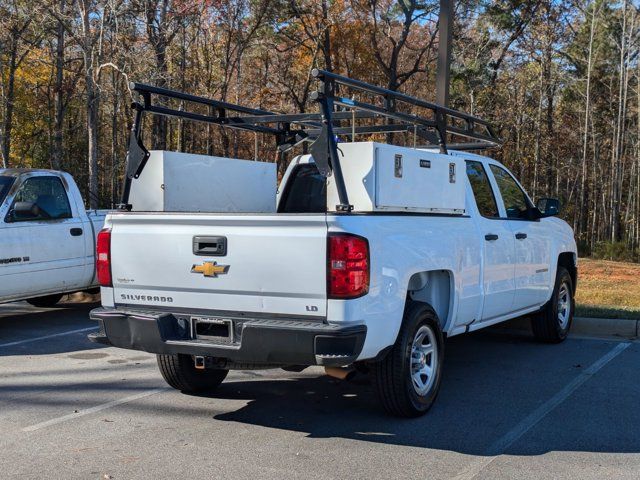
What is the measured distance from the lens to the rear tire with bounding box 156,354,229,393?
19.7ft

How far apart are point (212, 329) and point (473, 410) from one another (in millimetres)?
2211

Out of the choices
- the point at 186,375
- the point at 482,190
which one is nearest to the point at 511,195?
the point at 482,190

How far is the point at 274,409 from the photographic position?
584 cm

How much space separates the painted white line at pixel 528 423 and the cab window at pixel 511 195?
169cm

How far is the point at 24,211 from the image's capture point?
9.41 m

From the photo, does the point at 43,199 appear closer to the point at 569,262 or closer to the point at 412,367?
the point at 412,367

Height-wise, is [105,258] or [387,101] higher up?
[387,101]

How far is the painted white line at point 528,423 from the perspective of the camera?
14.8 ft

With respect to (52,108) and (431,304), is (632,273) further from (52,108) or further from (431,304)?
(52,108)

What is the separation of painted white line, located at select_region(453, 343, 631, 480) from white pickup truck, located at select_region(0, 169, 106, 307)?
21.8ft

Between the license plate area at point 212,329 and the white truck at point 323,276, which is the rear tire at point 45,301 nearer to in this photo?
the white truck at point 323,276

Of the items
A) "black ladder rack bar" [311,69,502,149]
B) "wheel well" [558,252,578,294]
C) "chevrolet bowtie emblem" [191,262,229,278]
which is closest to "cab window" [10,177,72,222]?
"chevrolet bowtie emblem" [191,262,229,278]

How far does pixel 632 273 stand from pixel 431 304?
12.7m

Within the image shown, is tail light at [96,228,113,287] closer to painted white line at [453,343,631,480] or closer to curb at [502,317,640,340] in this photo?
painted white line at [453,343,631,480]
